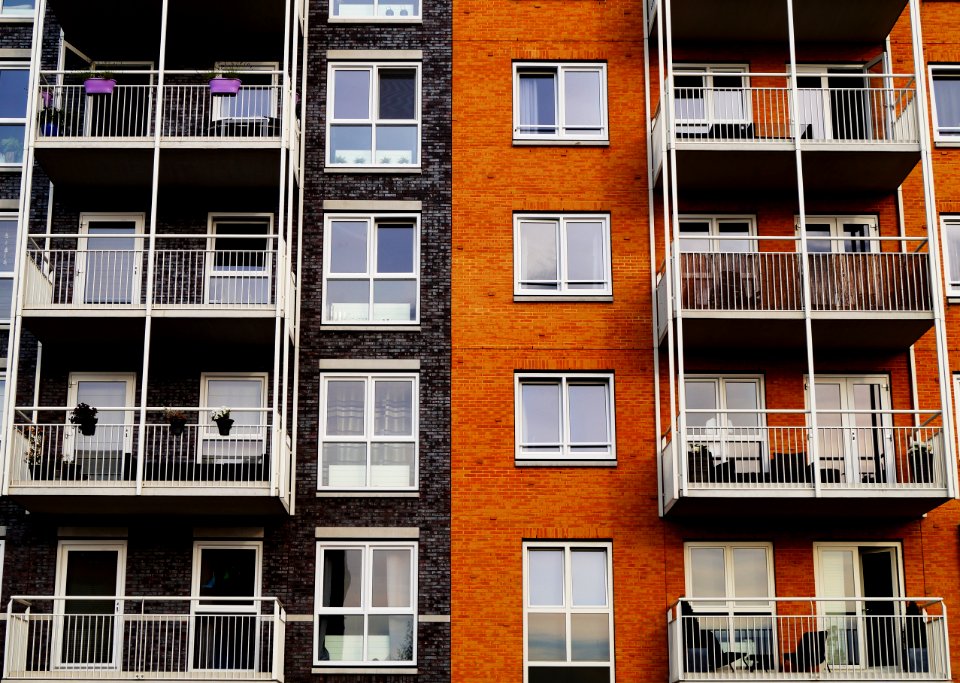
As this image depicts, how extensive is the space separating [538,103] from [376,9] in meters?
3.19

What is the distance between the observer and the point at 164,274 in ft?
75.1

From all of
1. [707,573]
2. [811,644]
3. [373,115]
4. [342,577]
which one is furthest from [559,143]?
[811,644]

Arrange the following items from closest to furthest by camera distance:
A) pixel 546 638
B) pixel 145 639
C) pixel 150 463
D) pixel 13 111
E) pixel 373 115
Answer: pixel 145 639
pixel 546 638
pixel 150 463
pixel 373 115
pixel 13 111

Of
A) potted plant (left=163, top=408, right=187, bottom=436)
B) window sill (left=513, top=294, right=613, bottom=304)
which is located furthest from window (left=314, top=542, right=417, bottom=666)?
window sill (left=513, top=294, right=613, bottom=304)

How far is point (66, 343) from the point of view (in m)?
22.7

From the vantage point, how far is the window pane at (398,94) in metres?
24.1

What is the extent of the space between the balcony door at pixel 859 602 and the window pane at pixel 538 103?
794cm

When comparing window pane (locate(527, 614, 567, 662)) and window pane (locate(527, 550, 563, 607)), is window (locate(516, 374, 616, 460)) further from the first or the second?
window pane (locate(527, 614, 567, 662))

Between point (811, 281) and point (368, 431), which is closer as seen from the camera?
point (811, 281)

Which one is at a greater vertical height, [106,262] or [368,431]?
[106,262]

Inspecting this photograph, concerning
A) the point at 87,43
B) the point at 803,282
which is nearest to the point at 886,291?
the point at 803,282

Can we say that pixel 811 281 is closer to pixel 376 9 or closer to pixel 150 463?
Answer: pixel 376 9

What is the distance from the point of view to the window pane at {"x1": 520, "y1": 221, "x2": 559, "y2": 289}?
23141 mm

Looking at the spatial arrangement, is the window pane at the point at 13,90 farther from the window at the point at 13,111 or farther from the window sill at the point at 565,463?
the window sill at the point at 565,463
